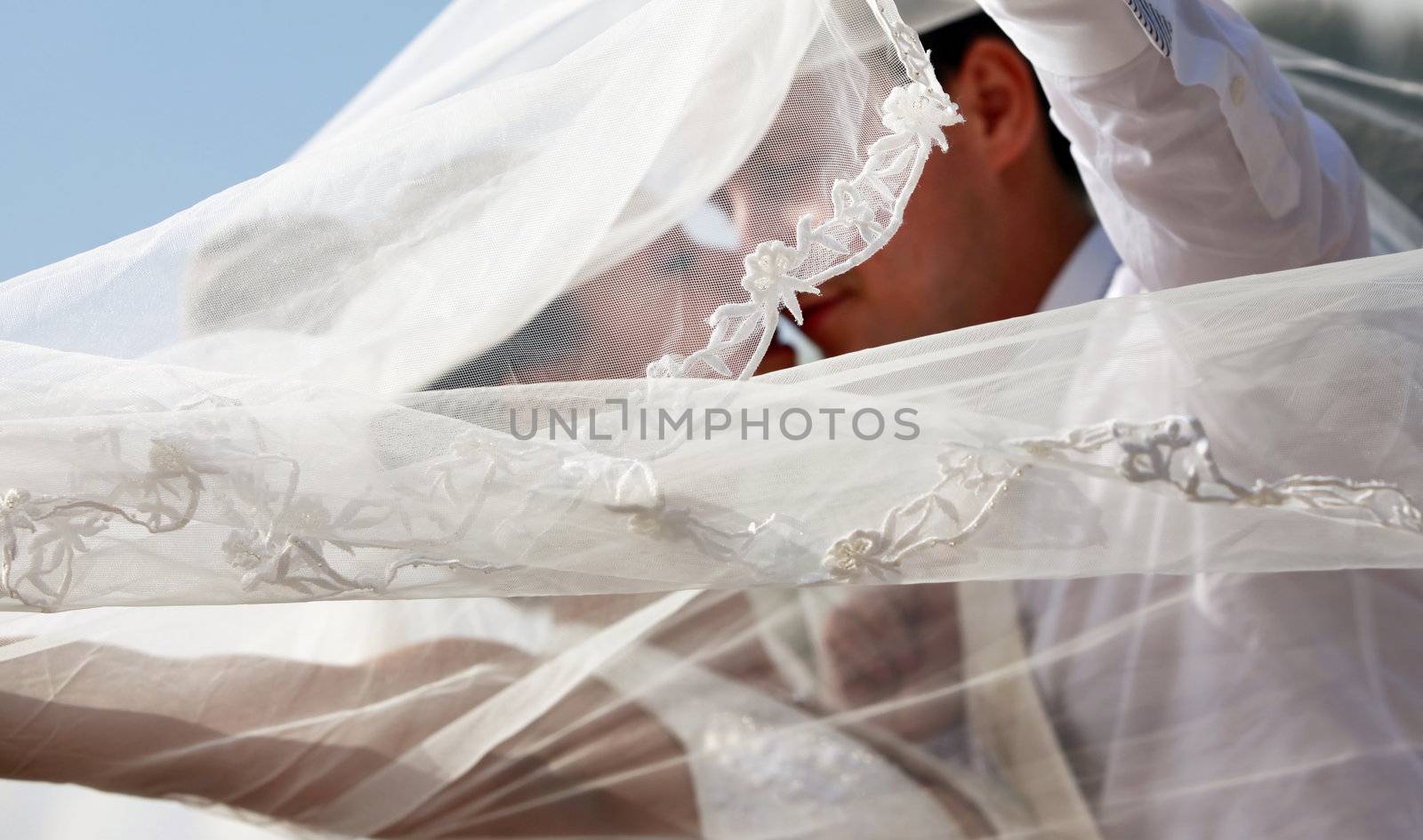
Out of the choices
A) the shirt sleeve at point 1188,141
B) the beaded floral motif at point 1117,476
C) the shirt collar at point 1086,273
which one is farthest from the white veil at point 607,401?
the shirt collar at point 1086,273

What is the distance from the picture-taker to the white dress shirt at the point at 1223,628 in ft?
2.20

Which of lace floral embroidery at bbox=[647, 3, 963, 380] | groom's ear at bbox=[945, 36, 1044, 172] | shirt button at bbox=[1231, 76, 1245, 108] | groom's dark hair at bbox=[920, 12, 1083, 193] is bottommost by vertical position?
shirt button at bbox=[1231, 76, 1245, 108]

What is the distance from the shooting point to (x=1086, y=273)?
39.8 inches

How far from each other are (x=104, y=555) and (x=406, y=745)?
320 mm

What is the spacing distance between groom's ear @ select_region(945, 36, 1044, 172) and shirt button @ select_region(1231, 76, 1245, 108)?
6.2 inches

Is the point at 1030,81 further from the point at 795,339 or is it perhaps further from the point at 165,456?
the point at 165,456

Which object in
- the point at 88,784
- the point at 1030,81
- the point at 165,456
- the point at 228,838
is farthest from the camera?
the point at 228,838

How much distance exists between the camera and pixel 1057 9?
570 mm

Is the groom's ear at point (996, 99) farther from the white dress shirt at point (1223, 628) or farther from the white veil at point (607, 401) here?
the white veil at point (607, 401)

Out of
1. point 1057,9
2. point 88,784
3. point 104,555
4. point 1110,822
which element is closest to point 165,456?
point 104,555

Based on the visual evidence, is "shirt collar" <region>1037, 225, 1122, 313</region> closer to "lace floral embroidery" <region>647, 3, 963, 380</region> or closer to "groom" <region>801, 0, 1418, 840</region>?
"groom" <region>801, 0, 1418, 840</region>

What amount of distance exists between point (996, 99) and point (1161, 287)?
19 cm

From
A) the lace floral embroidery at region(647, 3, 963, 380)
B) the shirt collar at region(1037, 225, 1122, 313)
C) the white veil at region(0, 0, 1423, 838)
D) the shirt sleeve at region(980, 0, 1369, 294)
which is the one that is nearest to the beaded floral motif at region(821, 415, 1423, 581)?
the white veil at region(0, 0, 1423, 838)

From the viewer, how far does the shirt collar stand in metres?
0.99
